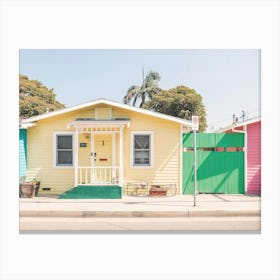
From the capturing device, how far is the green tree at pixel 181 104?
23000mm

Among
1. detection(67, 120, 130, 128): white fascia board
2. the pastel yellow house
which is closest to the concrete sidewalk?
the pastel yellow house

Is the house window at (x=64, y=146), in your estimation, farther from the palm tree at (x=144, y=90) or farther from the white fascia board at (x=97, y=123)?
the palm tree at (x=144, y=90)

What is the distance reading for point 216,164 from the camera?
10.1 metres

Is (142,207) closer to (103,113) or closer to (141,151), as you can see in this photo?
(141,151)

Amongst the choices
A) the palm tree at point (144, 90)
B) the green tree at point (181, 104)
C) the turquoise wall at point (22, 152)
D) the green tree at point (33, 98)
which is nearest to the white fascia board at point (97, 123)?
the turquoise wall at point (22, 152)

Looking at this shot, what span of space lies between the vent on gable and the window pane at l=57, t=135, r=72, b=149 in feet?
3.87

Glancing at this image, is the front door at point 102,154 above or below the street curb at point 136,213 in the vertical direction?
above

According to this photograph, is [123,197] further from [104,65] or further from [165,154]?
[104,65]

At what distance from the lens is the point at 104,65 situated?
7.96 metres

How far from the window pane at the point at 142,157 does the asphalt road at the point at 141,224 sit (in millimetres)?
3331

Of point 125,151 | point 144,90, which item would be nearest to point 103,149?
point 125,151

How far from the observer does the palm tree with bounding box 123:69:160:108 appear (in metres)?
18.6

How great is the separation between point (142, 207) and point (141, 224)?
1249 mm

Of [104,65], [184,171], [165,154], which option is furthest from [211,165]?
[104,65]
